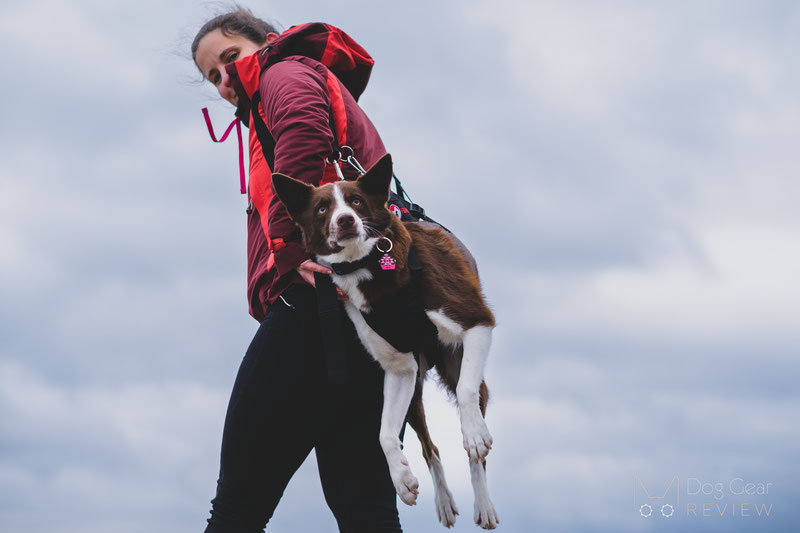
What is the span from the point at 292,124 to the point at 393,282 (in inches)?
26.9

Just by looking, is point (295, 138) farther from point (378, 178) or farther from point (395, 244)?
A: point (395, 244)

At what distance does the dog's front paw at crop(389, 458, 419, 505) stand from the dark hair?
2050 mm

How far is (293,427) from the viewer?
9.34 feet

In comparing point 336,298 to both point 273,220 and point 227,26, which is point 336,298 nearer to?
point 273,220

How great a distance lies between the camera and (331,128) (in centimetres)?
301

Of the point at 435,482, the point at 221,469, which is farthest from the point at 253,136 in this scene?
the point at 435,482

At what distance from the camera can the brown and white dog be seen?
2.77m

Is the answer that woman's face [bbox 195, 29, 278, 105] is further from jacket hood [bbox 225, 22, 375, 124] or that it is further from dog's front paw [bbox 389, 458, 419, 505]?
dog's front paw [bbox 389, 458, 419, 505]

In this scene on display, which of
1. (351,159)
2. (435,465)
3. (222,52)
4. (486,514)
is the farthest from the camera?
(435,465)

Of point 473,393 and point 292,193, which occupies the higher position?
point 292,193

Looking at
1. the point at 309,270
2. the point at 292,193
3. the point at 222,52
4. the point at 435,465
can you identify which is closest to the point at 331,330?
the point at 309,270

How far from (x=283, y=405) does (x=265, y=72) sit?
1327 millimetres

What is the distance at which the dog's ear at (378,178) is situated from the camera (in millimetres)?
2809

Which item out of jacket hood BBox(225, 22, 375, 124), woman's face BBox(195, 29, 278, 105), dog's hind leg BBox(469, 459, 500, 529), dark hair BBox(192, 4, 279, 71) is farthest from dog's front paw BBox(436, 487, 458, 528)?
dark hair BBox(192, 4, 279, 71)
